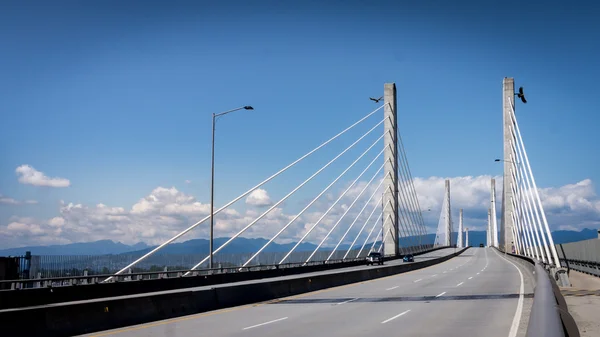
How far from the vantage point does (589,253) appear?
1818 inches

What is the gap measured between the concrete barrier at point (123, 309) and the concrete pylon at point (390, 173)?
45.4m

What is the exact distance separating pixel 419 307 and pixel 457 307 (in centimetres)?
119

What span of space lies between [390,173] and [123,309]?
2372 inches

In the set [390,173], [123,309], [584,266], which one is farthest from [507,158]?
[123,309]

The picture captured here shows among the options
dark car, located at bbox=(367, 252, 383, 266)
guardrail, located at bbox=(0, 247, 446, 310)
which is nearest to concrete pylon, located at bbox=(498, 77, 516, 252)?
dark car, located at bbox=(367, 252, 383, 266)

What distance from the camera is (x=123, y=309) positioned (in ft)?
59.1

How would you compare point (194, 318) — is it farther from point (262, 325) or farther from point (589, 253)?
point (589, 253)

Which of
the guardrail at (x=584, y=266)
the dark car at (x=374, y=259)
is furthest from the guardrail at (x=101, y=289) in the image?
→ the dark car at (x=374, y=259)

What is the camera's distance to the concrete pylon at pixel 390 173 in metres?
74.8

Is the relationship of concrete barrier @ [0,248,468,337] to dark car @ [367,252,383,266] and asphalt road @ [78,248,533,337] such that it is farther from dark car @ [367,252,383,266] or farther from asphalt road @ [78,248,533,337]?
dark car @ [367,252,383,266]

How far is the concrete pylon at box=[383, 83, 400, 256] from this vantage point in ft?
245

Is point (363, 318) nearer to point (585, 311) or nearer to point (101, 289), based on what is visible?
point (585, 311)

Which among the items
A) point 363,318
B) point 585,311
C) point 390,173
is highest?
point 390,173

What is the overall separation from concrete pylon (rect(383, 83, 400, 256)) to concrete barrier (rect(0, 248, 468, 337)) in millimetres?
45403
